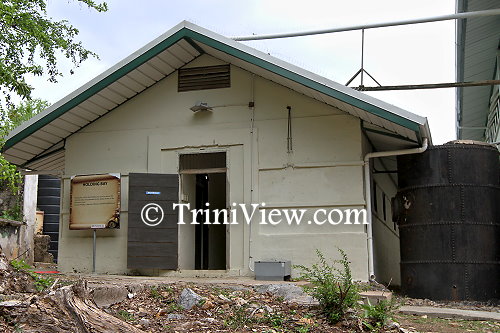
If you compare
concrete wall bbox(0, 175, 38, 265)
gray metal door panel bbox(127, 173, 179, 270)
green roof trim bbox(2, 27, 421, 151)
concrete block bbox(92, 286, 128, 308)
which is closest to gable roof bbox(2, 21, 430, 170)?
green roof trim bbox(2, 27, 421, 151)

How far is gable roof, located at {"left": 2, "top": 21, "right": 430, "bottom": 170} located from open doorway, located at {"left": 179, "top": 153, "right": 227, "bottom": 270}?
199cm

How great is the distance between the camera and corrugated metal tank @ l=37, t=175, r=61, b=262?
69.9ft

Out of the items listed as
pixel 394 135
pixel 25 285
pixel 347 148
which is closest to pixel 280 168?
pixel 347 148

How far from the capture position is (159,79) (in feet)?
42.8

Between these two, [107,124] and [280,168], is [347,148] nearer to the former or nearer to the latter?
[280,168]

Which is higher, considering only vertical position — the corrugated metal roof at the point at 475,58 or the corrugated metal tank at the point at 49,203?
the corrugated metal roof at the point at 475,58

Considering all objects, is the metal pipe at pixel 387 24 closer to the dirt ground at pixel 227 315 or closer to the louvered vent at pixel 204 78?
the louvered vent at pixel 204 78

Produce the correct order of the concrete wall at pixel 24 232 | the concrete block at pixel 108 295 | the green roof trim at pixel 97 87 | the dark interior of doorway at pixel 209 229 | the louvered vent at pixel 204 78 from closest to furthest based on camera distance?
the concrete block at pixel 108 295, the green roof trim at pixel 97 87, the louvered vent at pixel 204 78, the dark interior of doorway at pixel 209 229, the concrete wall at pixel 24 232

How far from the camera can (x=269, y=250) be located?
11.7 meters

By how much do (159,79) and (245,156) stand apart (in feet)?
8.76

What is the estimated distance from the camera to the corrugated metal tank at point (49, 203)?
839 inches

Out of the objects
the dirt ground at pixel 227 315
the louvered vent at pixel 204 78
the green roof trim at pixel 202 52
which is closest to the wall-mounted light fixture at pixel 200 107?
the louvered vent at pixel 204 78

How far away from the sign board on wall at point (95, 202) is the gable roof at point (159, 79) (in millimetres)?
1342

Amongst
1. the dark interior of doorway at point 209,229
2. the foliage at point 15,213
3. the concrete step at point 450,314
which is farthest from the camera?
the foliage at point 15,213
